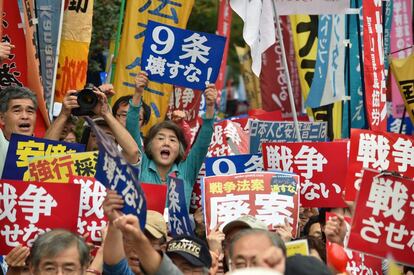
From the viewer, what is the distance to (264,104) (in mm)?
15969

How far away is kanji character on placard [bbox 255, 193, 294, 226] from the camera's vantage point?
8492 millimetres

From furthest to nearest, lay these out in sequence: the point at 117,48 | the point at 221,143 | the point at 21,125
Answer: the point at 117,48
the point at 221,143
the point at 21,125

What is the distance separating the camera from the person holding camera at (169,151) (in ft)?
30.0

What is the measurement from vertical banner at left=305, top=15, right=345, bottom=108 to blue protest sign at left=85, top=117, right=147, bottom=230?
6.64m

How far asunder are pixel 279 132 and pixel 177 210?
284cm

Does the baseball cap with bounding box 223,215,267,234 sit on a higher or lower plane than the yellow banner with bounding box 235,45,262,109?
lower

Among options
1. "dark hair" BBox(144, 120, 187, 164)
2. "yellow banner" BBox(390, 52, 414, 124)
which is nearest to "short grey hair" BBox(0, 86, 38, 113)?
"dark hair" BBox(144, 120, 187, 164)

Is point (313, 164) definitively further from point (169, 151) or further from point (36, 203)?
point (36, 203)

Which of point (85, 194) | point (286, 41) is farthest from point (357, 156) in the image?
point (286, 41)

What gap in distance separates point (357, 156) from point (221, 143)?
256cm

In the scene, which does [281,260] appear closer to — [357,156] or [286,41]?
[357,156]

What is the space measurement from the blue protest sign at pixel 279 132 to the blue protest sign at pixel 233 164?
29.2 inches

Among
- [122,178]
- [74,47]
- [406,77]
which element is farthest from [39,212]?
[406,77]

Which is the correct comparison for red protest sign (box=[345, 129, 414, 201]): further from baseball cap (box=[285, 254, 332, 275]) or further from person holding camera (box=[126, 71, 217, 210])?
baseball cap (box=[285, 254, 332, 275])
